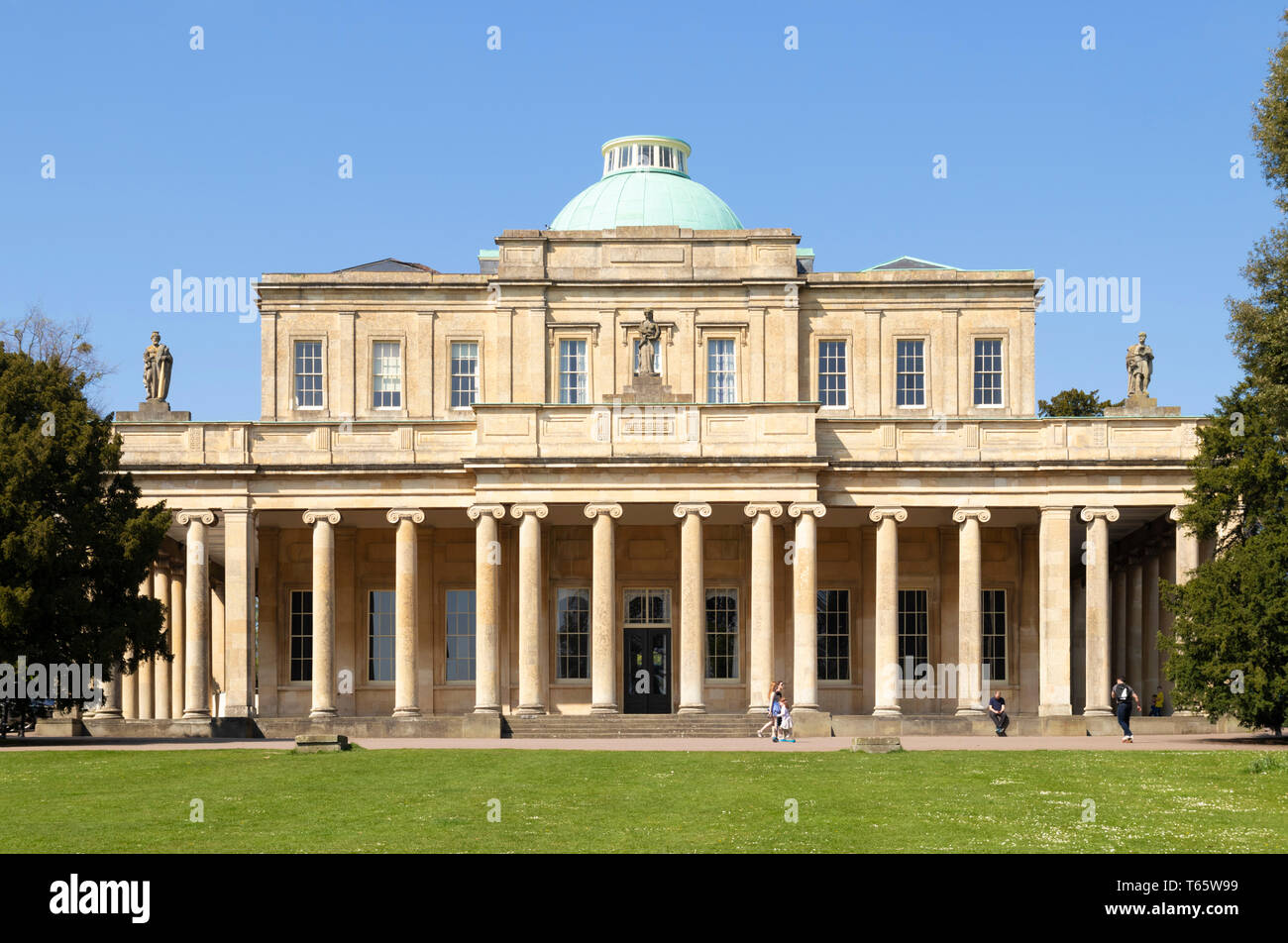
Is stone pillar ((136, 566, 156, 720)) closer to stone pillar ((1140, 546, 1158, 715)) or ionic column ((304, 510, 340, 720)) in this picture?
ionic column ((304, 510, 340, 720))

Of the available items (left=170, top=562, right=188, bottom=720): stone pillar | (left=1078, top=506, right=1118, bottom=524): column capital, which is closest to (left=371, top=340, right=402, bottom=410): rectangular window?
(left=170, top=562, right=188, bottom=720): stone pillar

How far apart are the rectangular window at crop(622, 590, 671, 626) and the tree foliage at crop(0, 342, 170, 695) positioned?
56.6ft

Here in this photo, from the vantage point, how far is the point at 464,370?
57156 millimetres

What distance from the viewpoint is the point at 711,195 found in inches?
2409

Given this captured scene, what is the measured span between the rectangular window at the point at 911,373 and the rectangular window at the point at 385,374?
1839 cm

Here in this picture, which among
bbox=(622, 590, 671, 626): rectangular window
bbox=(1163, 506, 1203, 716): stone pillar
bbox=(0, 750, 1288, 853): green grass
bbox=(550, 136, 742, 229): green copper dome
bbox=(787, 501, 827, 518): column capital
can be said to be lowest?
bbox=(0, 750, 1288, 853): green grass

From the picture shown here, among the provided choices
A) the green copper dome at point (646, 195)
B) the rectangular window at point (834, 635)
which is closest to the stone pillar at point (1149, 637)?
the rectangular window at point (834, 635)

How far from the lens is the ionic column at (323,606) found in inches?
1967

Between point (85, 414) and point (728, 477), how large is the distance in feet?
63.5

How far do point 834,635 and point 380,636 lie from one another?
16219 millimetres

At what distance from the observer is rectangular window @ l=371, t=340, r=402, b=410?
57.0 meters

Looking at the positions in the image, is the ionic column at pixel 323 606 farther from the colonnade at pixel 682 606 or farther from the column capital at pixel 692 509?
the column capital at pixel 692 509
